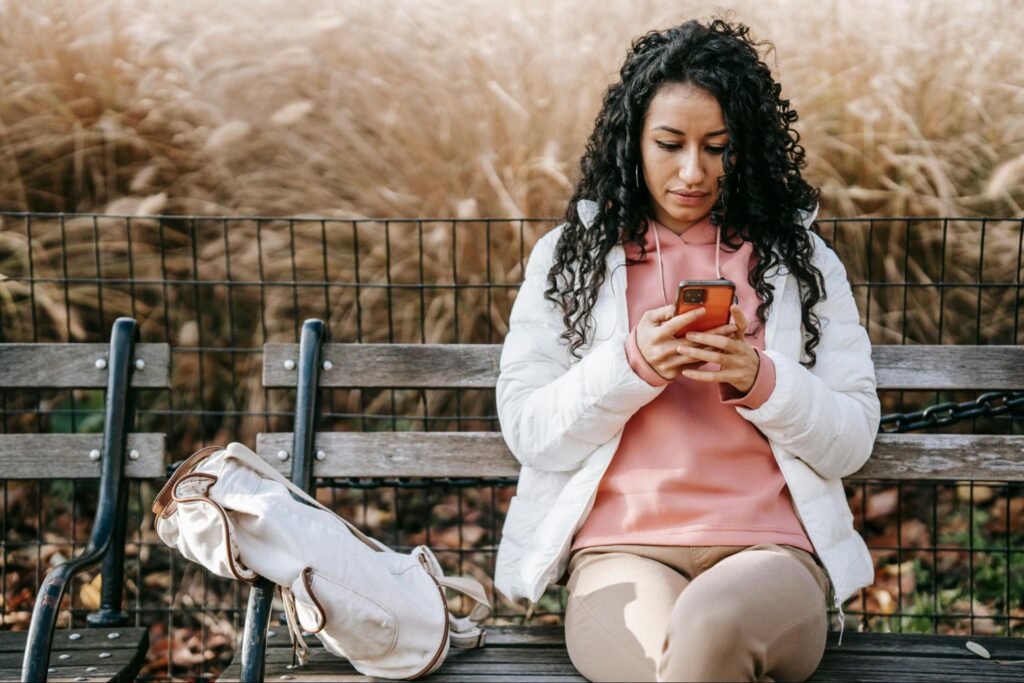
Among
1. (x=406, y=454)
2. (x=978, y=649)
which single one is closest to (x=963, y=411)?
(x=978, y=649)

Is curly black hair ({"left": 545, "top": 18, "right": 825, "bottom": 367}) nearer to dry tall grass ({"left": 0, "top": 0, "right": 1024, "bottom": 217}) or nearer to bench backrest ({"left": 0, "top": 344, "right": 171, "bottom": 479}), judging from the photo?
bench backrest ({"left": 0, "top": 344, "right": 171, "bottom": 479})

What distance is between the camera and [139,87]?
4.66 metres

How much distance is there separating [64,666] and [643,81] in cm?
178

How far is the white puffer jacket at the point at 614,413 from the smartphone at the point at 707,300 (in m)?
0.17

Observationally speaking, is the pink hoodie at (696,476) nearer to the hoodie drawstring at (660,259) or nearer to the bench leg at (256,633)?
the hoodie drawstring at (660,259)

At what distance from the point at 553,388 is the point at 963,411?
1142 mm

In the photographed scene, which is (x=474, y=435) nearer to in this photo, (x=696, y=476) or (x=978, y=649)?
(x=696, y=476)

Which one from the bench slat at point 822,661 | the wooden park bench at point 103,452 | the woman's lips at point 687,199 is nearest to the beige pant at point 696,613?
the bench slat at point 822,661

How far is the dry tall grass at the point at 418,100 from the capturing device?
175 inches

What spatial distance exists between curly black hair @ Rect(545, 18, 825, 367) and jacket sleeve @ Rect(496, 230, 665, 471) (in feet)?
0.15

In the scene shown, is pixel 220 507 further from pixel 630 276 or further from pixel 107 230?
pixel 107 230

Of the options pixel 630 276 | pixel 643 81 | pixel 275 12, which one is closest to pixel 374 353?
pixel 630 276

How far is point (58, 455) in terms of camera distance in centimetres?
276

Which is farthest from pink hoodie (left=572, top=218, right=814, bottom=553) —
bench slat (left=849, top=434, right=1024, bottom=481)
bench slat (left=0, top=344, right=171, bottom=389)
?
bench slat (left=0, top=344, right=171, bottom=389)
